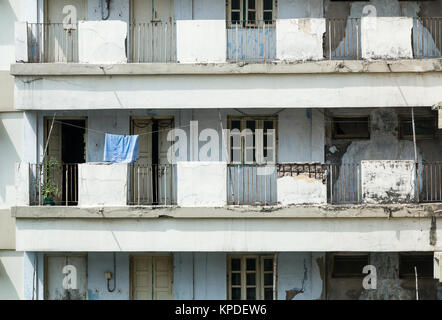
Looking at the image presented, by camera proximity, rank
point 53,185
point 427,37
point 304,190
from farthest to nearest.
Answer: point 427,37
point 53,185
point 304,190

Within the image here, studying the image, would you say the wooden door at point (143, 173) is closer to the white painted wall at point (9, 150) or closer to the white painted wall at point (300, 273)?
the white painted wall at point (9, 150)

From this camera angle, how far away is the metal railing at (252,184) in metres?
13.2

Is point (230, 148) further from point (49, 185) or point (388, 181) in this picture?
point (49, 185)

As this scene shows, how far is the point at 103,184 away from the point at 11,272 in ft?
10.5

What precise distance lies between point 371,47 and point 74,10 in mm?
6638

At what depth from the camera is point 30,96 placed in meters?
12.9

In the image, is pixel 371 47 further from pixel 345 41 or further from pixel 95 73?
pixel 95 73

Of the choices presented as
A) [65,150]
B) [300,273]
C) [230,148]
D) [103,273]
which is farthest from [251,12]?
[103,273]

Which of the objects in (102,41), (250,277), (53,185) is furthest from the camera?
(250,277)

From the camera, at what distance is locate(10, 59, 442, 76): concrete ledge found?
1262 cm

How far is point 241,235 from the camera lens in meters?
12.5

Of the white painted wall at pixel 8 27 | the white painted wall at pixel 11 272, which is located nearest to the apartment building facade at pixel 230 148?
the white painted wall at pixel 11 272

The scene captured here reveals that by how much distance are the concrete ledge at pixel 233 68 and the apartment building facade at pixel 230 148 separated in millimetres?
31

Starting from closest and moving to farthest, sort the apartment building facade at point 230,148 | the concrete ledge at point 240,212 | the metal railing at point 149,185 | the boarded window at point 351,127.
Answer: the concrete ledge at point 240,212
the apartment building facade at point 230,148
the metal railing at point 149,185
the boarded window at point 351,127
